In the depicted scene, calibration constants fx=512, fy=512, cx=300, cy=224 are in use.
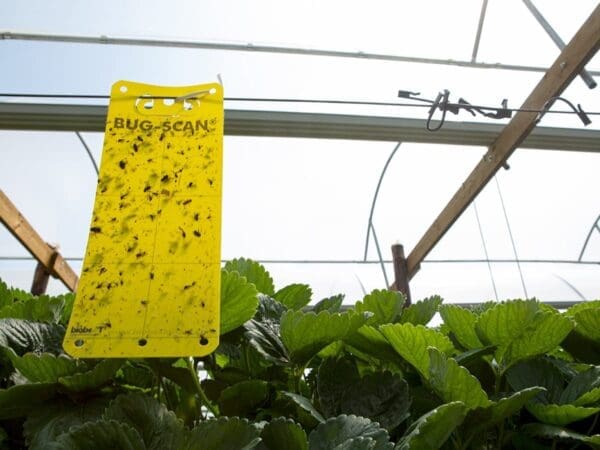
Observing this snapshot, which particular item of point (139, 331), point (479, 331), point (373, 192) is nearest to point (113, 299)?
point (139, 331)

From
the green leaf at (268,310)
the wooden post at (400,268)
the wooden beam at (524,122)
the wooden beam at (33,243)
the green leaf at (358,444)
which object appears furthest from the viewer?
the wooden post at (400,268)

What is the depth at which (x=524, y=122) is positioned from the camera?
3.28 metres

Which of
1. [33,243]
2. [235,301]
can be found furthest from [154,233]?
[33,243]

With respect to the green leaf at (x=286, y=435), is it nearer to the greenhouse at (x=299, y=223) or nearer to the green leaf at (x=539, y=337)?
the greenhouse at (x=299, y=223)

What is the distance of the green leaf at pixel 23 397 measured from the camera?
14.2 inches

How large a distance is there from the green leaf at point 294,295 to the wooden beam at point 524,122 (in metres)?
2.78

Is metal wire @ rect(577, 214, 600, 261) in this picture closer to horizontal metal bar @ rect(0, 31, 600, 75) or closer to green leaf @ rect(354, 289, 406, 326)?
horizontal metal bar @ rect(0, 31, 600, 75)

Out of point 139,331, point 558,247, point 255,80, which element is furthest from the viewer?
point 558,247

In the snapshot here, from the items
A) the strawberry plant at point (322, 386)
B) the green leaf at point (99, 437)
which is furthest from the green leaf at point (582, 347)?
the green leaf at point (99, 437)

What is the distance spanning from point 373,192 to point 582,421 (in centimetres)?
470

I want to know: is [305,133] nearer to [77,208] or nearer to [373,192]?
[373,192]

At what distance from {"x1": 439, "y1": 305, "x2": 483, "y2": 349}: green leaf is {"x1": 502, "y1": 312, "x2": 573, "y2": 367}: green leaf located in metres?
0.04

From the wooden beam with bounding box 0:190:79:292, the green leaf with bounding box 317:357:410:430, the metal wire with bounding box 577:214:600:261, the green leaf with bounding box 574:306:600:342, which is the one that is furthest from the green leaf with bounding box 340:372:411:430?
the metal wire with bounding box 577:214:600:261

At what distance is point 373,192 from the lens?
16.7ft
